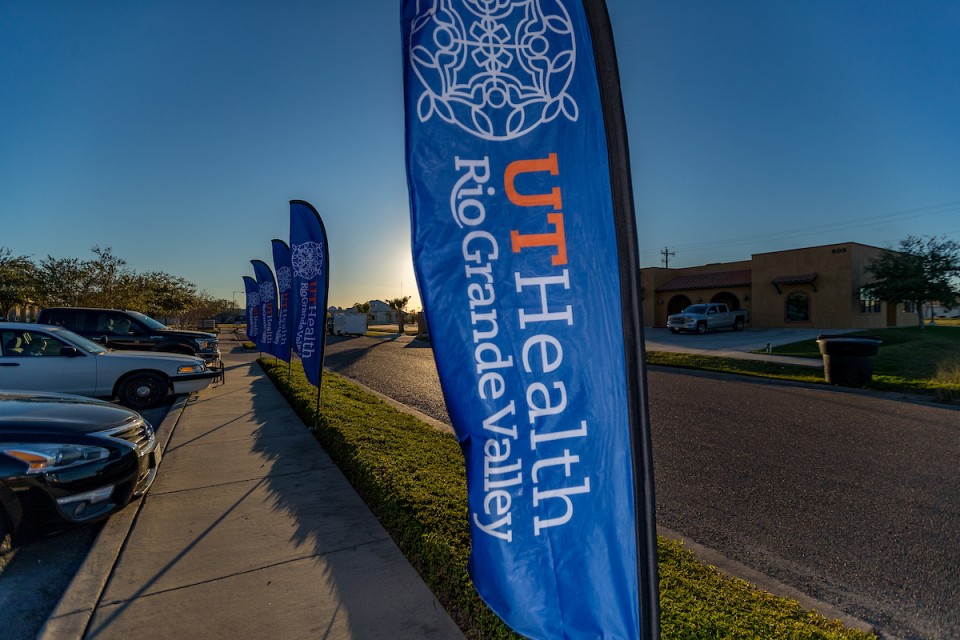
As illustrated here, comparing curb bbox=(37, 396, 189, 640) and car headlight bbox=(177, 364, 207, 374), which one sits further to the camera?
car headlight bbox=(177, 364, 207, 374)

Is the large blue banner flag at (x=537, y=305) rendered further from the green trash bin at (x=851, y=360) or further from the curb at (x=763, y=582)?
the green trash bin at (x=851, y=360)

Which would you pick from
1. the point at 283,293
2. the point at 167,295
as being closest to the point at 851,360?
the point at 283,293

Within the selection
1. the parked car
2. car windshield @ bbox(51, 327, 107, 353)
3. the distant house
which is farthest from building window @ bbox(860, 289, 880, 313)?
the distant house

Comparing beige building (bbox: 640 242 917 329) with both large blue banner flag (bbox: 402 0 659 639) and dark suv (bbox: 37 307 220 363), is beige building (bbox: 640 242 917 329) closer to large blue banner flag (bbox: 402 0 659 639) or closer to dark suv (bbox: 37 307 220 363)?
dark suv (bbox: 37 307 220 363)

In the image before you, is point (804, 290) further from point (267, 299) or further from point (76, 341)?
point (76, 341)

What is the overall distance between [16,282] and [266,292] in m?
20.1

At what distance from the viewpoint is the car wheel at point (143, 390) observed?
27.8 feet

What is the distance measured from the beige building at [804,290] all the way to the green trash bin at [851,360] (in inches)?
768

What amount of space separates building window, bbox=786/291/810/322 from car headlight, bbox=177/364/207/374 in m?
34.0

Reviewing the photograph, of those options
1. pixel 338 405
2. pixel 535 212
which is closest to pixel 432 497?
pixel 535 212

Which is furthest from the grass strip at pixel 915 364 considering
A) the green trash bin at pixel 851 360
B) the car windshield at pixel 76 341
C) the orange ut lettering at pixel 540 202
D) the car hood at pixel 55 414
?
the car windshield at pixel 76 341

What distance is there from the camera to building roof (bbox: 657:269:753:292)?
3522 cm

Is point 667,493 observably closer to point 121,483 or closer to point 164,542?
point 164,542

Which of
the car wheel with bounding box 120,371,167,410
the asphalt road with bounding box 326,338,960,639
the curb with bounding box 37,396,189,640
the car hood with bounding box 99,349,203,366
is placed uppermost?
the car hood with bounding box 99,349,203,366
